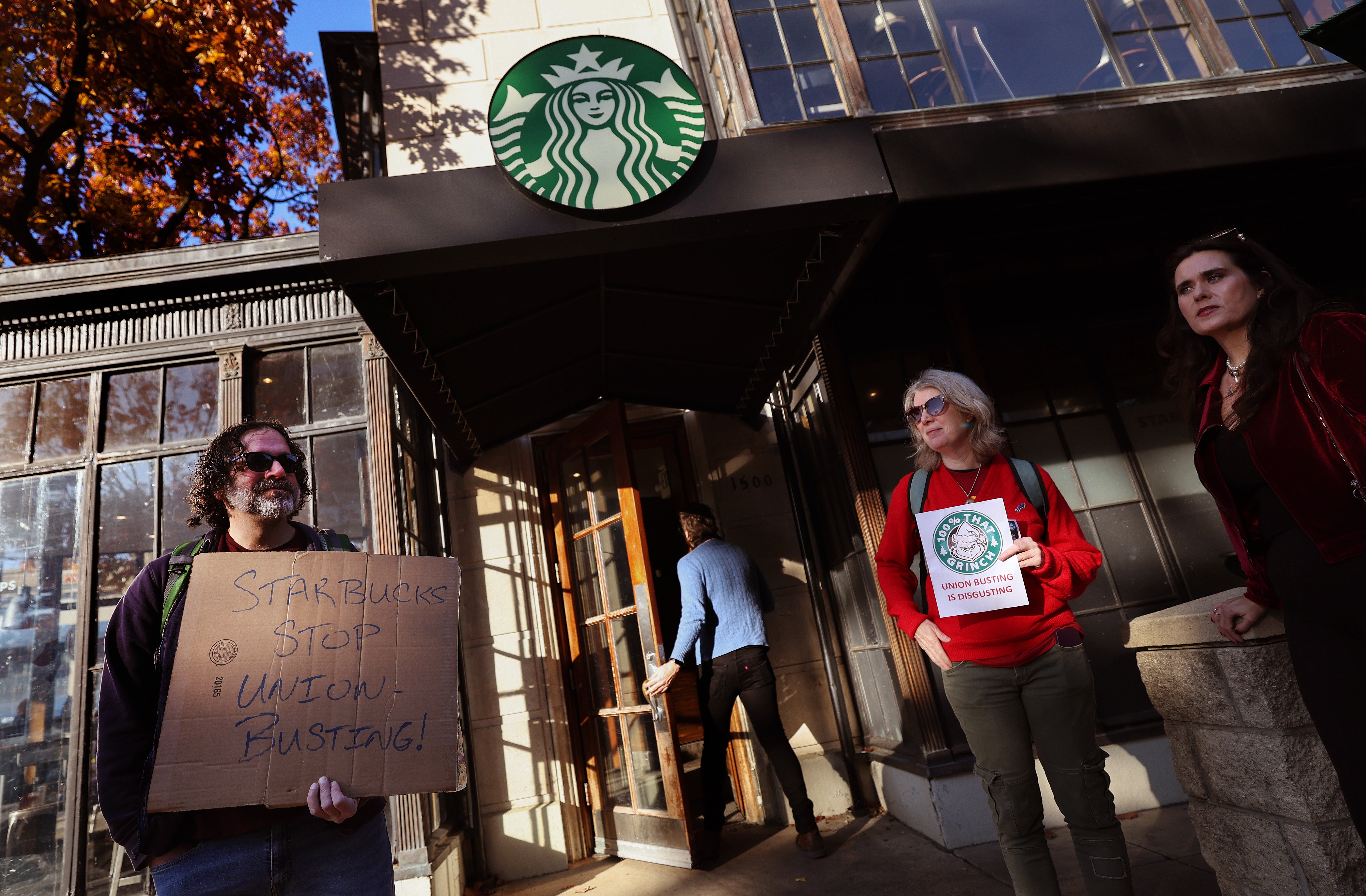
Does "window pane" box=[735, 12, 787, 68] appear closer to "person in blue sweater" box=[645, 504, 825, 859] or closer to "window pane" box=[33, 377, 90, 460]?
"person in blue sweater" box=[645, 504, 825, 859]

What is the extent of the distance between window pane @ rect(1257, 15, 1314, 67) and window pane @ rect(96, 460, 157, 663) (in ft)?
24.9

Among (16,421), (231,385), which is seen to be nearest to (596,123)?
(231,385)

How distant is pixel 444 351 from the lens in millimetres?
3535

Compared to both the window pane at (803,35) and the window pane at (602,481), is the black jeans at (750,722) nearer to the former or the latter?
the window pane at (602,481)

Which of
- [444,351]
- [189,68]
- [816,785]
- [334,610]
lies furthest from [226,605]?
[189,68]

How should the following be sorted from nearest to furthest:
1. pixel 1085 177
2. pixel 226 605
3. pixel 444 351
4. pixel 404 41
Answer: pixel 226 605 → pixel 1085 177 → pixel 444 351 → pixel 404 41

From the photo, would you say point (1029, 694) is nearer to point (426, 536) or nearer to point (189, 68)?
point (426, 536)

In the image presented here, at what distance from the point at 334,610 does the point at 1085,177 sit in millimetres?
3462

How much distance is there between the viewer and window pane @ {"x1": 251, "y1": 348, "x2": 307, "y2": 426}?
451cm

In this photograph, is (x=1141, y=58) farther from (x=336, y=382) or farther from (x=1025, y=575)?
(x=336, y=382)

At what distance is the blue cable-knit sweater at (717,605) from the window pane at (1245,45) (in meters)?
4.48

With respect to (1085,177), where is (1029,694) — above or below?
below

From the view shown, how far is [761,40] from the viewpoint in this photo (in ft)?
15.0

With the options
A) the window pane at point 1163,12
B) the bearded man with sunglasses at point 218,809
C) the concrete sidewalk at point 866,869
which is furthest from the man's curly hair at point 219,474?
the window pane at point 1163,12
